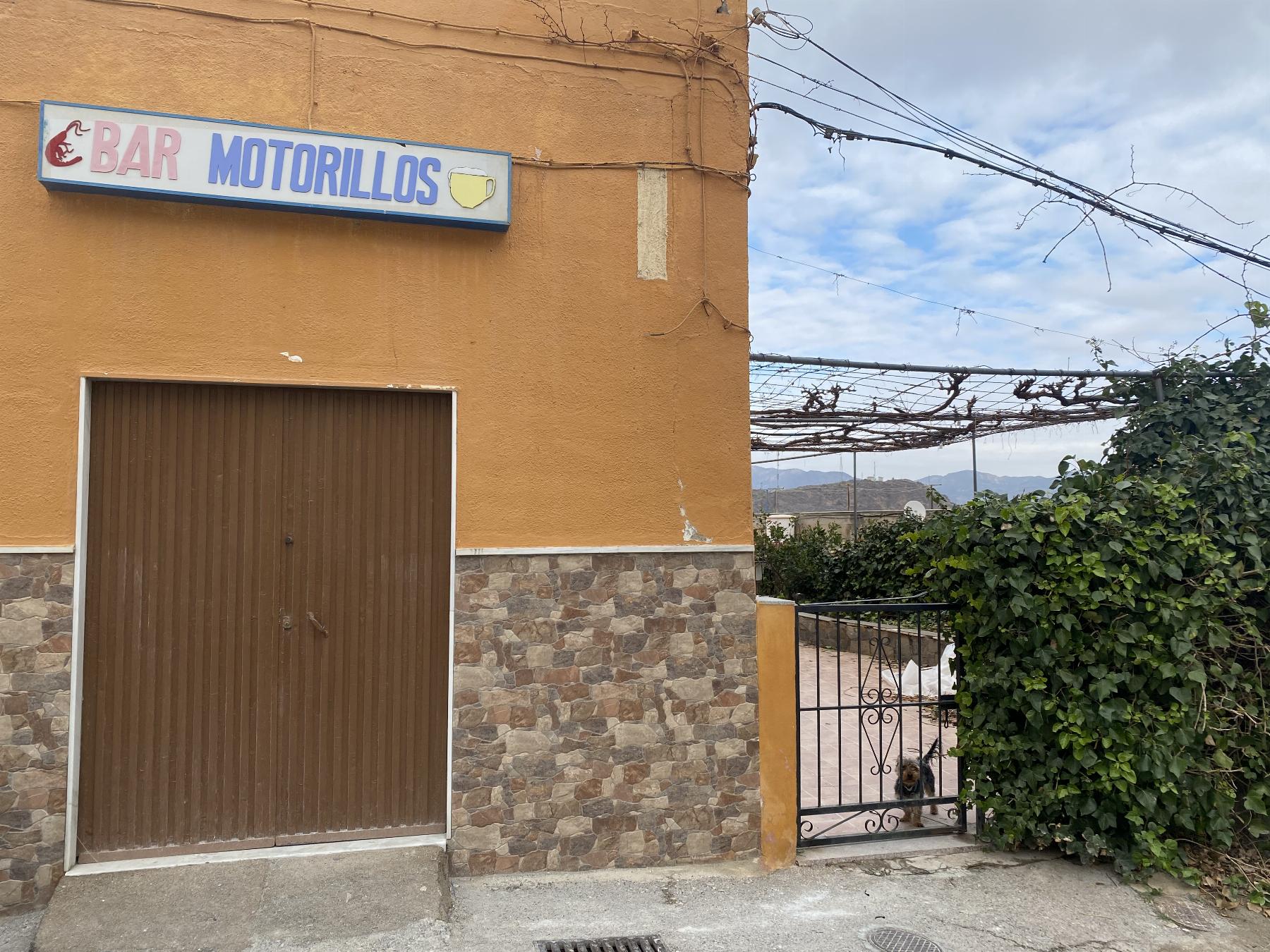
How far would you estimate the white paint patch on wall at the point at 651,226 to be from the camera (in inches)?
194

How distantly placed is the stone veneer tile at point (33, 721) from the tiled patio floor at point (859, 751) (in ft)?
13.0

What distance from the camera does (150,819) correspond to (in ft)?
13.7

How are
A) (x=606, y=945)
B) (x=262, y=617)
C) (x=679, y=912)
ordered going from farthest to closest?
(x=262, y=617) < (x=679, y=912) < (x=606, y=945)

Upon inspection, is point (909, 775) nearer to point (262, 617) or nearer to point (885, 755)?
point (885, 755)

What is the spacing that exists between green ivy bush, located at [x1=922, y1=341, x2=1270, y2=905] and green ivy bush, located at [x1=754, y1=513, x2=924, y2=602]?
7.79 metres

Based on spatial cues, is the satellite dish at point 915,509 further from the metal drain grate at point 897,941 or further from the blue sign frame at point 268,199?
the blue sign frame at point 268,199

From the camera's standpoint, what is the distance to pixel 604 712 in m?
4.63

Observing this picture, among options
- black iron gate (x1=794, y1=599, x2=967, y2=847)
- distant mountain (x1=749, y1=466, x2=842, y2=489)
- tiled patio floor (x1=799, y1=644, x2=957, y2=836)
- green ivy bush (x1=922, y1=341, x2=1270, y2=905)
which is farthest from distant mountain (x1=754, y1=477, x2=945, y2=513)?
green ivy bush (x1=922, y1=341, x2=1270, y2=905)

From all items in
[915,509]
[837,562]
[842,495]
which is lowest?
[837,562]

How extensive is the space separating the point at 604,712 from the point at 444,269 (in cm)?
268

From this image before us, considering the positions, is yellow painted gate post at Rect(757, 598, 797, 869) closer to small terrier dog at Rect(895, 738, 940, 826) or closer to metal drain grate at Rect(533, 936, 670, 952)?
small terrier dog at Rect(895, 738, 940, 826)

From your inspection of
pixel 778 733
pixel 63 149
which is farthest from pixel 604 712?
pixel 63 149

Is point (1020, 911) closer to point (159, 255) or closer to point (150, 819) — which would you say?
point (150, 819)

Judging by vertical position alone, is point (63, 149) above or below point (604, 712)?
above
